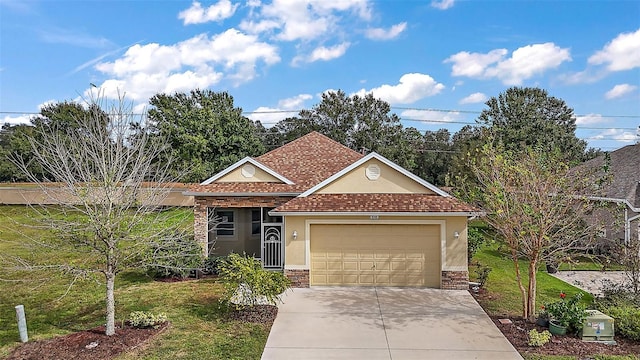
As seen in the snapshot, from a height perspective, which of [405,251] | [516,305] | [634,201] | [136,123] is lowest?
[516,305]

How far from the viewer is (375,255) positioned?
14188 mm

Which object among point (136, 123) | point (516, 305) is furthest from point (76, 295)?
point (516, 305)

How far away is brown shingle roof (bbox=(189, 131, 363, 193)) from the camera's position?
16.4m

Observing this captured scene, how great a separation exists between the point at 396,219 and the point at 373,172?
6.11ft

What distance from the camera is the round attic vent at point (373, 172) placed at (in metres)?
14.7

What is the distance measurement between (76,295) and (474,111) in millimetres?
37560

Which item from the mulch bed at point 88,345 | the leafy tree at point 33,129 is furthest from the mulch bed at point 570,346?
the leafy tree at point 33,129

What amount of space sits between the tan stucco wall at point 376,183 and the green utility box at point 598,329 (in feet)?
20.4

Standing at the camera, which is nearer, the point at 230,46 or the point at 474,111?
the point at 230,46

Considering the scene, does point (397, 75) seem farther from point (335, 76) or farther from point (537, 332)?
point (537, 332)

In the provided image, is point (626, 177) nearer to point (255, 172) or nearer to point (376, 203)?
point (376, 203)

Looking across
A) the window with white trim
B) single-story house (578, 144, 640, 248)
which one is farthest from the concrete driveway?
single-story house (578, 144, 640, 248)

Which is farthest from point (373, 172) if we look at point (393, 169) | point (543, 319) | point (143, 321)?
point (143, 321)

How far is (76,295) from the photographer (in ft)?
44.3
